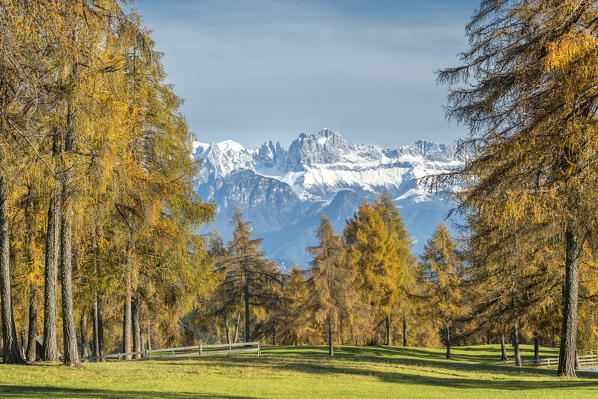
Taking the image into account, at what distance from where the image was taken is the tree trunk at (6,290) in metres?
14.1

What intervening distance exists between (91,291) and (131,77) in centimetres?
748

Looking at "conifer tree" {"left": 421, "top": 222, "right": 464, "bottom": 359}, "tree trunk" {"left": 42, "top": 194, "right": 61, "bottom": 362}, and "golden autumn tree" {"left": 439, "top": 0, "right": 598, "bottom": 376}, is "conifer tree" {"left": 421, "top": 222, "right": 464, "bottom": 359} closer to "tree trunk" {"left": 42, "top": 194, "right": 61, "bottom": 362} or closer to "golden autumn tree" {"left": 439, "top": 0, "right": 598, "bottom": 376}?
"golden autumn tree" {"left": 439, "top": 0, "right": 598, "bottom": 376}

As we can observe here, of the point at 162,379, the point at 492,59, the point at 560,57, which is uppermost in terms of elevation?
the point at 492,59

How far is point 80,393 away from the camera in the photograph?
36.2ft

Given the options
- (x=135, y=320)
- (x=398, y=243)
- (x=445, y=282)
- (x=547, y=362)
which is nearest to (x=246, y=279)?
(x=398, y=243)

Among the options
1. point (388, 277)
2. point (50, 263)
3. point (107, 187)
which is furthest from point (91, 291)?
point (388, 277)

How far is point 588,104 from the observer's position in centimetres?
1090

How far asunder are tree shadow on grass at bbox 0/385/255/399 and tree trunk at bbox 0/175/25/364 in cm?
343

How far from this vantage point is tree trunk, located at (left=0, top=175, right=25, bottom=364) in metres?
14.1

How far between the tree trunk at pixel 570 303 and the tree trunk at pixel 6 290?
1568cm

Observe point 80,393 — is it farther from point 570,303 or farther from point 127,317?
point 570,303

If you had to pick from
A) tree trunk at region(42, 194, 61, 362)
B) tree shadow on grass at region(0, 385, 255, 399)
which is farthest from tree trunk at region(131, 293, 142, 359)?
tree shadow on grass at region(0, 385, 255, 399)

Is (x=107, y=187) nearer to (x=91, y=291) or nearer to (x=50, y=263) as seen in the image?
(x=50, y=263)

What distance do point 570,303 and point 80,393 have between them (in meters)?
13.1
